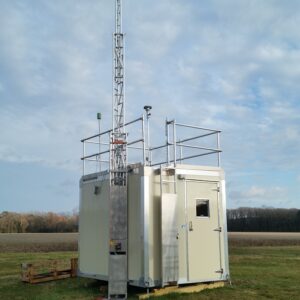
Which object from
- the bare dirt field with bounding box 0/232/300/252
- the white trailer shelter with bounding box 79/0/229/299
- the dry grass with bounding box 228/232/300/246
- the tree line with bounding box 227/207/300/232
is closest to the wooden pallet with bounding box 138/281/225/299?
the white trailer shelter with bounding box 79/0/229/299

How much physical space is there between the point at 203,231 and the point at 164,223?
1707mm

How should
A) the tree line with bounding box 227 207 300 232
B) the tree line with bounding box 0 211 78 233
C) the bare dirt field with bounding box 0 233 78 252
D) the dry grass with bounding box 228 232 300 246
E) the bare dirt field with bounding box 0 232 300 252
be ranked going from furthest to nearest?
the tree line with bounding box 227 207 300 232 < the tree line with bounding box 0 211 78 233 < the dry grass with bounding box 228 232 300 246 < the bare dirt field with bounding box 0 232 300 252 < the bare dirt field with bounding box 0 233 78 252

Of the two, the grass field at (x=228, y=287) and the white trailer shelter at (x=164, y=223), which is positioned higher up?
the white trailer shelter at (x=164, y=223)

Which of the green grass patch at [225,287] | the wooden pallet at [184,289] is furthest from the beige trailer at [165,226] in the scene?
the green grass patch at [225,287]

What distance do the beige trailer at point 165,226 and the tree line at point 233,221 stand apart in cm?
9100

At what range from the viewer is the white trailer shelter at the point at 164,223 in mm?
13648

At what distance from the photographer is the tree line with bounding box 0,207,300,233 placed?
353ft

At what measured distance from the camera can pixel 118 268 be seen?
1323 cm

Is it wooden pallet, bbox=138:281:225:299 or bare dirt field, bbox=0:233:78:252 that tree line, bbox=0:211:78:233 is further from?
wooden pallet, bbox=138:281:225:299

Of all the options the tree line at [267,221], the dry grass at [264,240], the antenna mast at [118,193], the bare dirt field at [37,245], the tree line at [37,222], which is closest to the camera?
the antenna mast at [118,193]

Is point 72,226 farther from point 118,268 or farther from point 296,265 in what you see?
point 118,268

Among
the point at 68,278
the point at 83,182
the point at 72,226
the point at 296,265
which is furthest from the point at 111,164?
the point at 72,226

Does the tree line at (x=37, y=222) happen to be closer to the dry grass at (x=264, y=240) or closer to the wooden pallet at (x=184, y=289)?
the dry grass at (x=264, y=240)

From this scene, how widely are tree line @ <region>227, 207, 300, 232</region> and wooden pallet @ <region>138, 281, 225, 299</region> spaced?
11065 cm
